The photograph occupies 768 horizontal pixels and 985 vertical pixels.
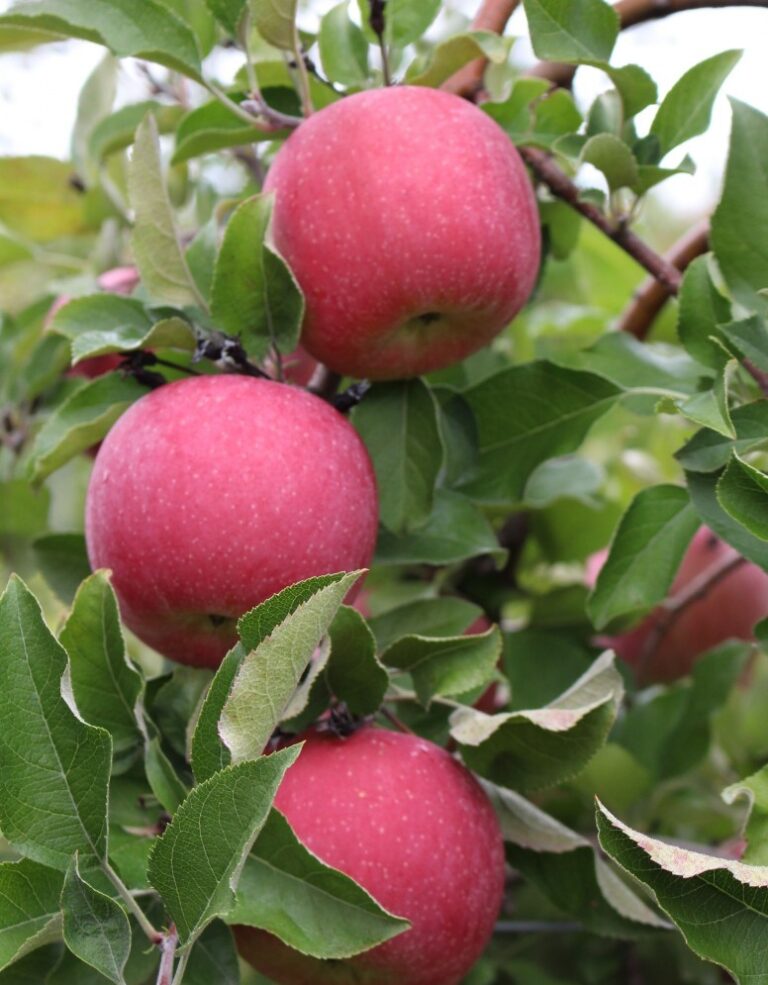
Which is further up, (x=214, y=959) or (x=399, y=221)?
(x=399, y=221)

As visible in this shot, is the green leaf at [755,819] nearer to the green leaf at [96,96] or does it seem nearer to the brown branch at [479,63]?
the brown branch at [479,63]

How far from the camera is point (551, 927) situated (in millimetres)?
1082

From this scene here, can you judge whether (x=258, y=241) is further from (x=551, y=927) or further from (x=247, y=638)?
(x=551, y=927)

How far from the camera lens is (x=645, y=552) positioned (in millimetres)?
886

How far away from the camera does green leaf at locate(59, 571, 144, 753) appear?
729mm

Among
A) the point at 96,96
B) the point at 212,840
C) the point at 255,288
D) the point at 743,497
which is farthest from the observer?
the point at 96,96

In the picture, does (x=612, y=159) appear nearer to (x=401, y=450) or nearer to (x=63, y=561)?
(x=401, y=450)

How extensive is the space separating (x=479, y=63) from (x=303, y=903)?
2.13 ft

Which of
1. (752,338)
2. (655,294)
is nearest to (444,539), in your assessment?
(752,338)

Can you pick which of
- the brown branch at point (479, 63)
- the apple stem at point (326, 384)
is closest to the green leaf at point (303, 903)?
the apple stem at point (326, 384)

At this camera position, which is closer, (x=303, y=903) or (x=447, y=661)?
(x=303, y=903)

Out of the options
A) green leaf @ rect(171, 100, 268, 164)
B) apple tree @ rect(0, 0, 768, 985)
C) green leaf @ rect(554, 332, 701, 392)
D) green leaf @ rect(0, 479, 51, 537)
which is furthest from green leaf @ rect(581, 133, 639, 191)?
green leaf @ rect(0, 479, 51, 537)

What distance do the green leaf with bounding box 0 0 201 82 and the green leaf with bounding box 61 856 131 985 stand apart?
0.55 metres

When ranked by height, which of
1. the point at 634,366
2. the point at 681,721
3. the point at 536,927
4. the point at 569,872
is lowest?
the point at 536,927
